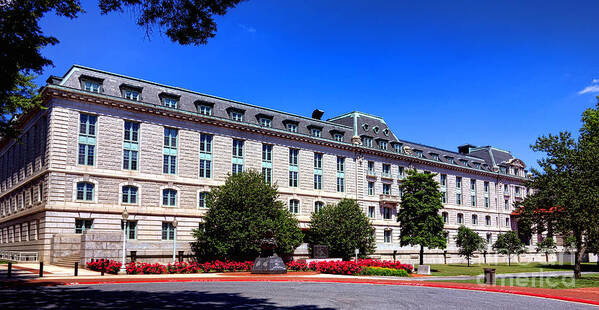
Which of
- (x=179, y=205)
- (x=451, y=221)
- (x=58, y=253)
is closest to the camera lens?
(x=58, y=253)

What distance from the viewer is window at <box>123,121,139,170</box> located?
4370cm

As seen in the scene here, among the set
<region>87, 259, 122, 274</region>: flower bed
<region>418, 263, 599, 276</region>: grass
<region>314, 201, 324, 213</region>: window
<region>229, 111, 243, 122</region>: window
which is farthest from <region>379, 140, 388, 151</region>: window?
<region>87, 259, 122, 274</region>: flower bed

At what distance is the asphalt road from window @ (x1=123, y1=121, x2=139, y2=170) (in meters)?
23.3

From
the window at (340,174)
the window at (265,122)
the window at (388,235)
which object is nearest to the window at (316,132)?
the window at (340,174)

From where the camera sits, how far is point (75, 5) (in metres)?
15.3

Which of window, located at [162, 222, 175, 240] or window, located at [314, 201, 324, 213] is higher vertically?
window, located at [314, 201, 324, 213]

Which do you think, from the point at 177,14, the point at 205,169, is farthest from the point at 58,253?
the point at 177,14

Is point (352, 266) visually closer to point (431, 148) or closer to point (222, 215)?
point (222, 215)

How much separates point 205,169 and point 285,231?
11.6 m

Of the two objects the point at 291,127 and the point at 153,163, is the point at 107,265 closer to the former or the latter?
the point at 153,163

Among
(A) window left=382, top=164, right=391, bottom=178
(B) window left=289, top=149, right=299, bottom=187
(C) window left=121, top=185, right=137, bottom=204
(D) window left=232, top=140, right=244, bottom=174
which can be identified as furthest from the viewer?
(A) window left=382, top=164, right=391, bottom=178

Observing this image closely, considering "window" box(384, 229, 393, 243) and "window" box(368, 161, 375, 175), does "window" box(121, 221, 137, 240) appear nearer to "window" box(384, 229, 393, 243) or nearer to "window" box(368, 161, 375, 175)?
"window" box(368, 161, 375, 175)

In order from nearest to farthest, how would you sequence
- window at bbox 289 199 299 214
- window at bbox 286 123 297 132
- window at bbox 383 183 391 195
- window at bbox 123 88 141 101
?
window at bbox 123 88 141 101
window at bbox 289 199 299 214
window at bbox 286 123 297 132
window at bbox 383 183 391 195

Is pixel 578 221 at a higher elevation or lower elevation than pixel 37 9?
lower
